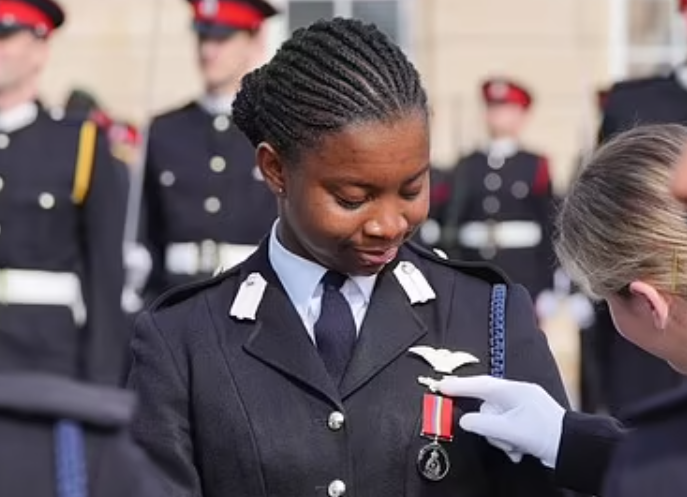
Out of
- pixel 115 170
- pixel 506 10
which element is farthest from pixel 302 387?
pixel 506 10

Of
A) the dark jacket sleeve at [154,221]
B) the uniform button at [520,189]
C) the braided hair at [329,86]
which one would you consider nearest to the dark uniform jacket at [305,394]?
A: the braided hair at [329,86]

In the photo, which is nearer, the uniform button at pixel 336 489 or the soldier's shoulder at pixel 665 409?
the soldier's shoulder at pixel 665 409

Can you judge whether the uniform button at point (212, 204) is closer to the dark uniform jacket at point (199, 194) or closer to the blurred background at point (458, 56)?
the dark uniform jacket at point (199, 194)

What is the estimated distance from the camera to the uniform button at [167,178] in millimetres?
7125

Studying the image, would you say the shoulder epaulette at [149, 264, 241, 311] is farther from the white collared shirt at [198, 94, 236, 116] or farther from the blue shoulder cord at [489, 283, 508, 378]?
the white collared shirt at [198, 94, 236, 116]

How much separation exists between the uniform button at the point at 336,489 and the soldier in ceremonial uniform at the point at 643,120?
324 centimetres

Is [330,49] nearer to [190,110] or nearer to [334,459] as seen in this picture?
[334,459]

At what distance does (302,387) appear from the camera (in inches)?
125

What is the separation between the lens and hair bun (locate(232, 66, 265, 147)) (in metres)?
3.27

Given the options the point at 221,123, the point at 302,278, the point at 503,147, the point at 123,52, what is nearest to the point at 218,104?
the point at 221,123

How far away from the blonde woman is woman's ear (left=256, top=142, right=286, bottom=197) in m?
0.39

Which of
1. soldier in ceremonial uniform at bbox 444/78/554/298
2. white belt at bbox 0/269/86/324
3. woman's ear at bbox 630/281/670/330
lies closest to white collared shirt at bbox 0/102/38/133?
white belt at bbox 0/269/86/324

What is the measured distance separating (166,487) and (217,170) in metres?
4.21

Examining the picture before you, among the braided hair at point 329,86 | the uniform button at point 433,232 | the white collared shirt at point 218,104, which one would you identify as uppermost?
the braided hair at point 329,86
